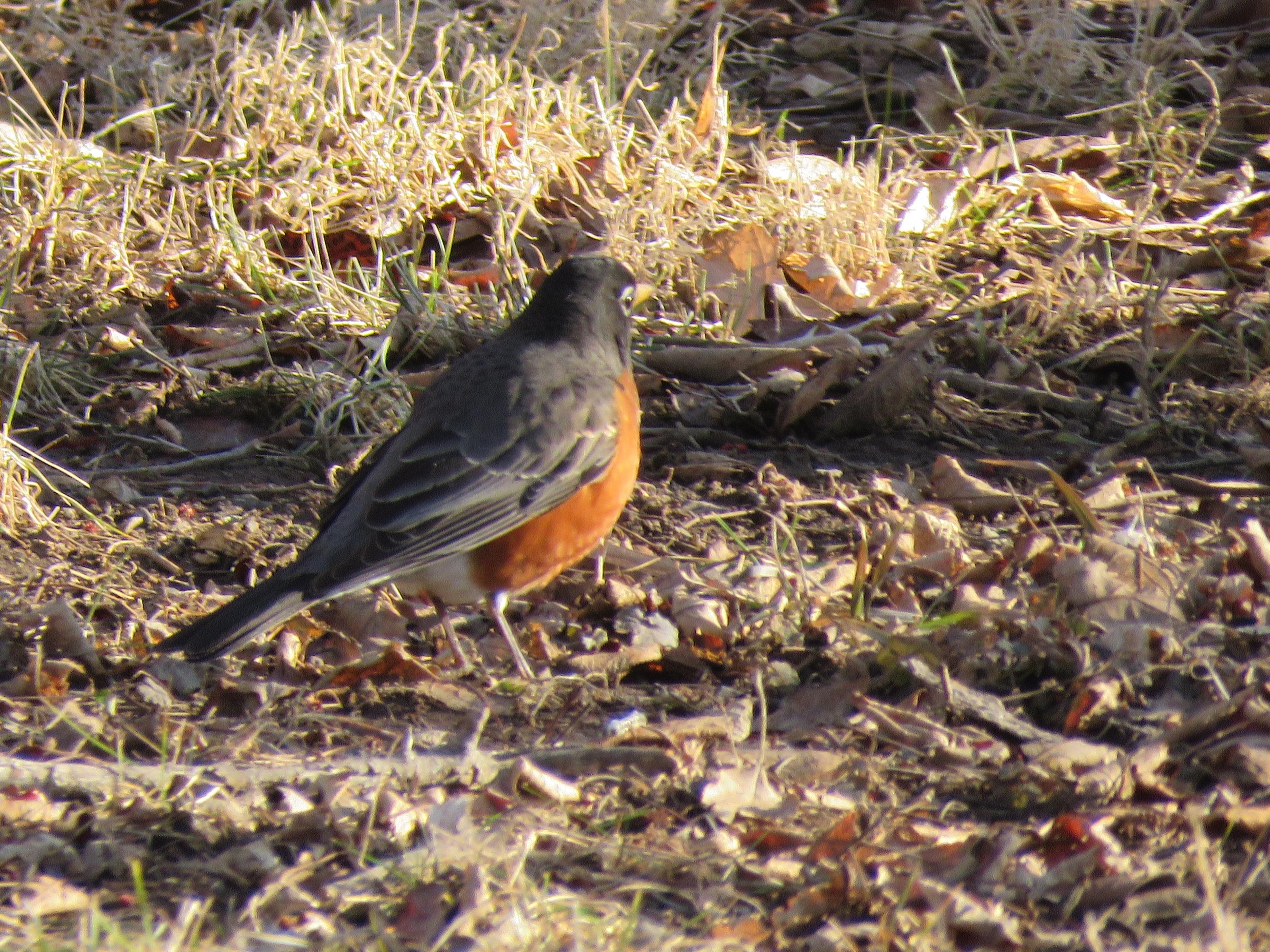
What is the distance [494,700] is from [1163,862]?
1.54 meters

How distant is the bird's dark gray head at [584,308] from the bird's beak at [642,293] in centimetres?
22

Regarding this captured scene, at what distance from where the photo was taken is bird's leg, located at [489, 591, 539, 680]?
3537 mm

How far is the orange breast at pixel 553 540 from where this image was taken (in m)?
3.77

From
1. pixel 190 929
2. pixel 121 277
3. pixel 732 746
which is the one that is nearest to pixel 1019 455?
pixel 732 746

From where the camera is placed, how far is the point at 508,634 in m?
3.65

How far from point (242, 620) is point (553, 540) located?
838 millimetres

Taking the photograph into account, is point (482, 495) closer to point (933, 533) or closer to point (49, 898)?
point (933, 533)

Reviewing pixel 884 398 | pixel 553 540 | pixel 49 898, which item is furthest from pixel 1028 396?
pixel 49 898

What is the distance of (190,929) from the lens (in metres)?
2.45

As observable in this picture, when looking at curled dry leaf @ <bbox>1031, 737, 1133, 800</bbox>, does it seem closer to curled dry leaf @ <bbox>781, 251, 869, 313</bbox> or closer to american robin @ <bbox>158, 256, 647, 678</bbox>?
american robin @ <bbox>158, 256, 647, 678</bbox>

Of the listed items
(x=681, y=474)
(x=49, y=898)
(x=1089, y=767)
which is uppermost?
(x=49, y=898)

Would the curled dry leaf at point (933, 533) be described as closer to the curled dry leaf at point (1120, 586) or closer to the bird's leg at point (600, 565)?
the curled dry leaf at point (1120, 586)

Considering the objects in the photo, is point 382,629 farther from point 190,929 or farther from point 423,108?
point 423,108

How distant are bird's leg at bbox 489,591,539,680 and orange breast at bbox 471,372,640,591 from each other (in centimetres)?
3
